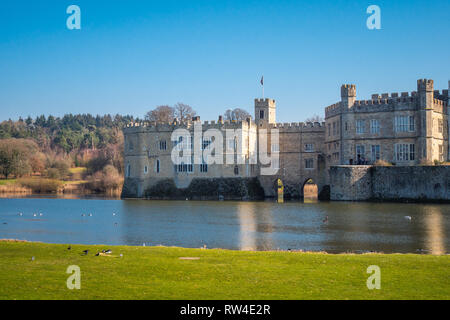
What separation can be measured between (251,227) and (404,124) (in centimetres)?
2928

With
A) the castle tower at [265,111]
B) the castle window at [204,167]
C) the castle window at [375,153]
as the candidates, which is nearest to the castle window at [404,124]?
the castle window at [375,153]

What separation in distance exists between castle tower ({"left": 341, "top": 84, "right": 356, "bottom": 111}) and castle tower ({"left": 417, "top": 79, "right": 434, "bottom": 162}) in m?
6.56

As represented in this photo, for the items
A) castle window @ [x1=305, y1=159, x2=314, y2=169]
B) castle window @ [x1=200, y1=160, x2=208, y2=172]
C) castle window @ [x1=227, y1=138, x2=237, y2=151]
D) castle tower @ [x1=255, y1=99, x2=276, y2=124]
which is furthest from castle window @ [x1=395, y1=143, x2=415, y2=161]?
castle window @ [x1=200, y1=160, x2=208, y2=172]

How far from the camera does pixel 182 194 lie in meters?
62.9

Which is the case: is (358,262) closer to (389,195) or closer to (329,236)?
(329,236)

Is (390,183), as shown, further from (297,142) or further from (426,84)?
(297,142)

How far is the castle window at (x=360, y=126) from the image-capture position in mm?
56434

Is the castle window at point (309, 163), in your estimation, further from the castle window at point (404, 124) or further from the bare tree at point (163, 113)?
the bare tree at point (163, 113)

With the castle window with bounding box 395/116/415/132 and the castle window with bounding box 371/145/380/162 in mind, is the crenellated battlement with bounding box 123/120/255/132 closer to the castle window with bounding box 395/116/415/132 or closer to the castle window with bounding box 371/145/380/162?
the castle window with bounding box 371/145/380/162

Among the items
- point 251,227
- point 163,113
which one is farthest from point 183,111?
point 251,227

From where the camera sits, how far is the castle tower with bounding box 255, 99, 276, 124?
65.6 metres

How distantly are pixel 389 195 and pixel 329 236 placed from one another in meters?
25.4

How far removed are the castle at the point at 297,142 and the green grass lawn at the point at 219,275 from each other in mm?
39837

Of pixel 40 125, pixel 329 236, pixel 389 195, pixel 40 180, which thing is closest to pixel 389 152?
pixel 389 195
